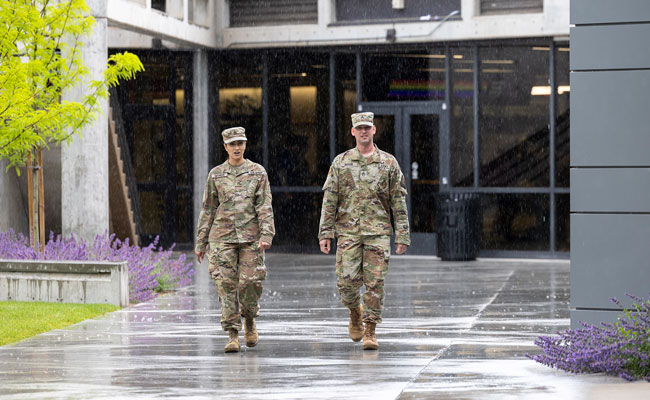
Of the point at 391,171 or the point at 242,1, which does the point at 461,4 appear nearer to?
the point at 242,1

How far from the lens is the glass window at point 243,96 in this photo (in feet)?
73.9

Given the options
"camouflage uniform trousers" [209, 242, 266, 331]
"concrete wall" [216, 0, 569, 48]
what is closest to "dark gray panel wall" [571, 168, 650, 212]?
"camouflage uniform trousers" [209, 242, 266, 331]

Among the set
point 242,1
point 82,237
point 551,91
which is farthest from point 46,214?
point 551,91

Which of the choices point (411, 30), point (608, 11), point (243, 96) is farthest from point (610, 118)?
point (243, 96)

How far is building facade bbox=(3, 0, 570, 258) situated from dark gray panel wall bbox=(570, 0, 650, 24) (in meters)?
10.8

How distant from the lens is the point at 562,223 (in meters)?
20.9

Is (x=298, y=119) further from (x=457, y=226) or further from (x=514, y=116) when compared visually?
(x=514, y=116)

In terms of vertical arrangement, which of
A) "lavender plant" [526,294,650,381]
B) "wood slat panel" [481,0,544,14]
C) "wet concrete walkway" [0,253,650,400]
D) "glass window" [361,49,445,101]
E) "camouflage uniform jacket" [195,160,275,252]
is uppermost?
"wood slat panel" [481,0,544,14]

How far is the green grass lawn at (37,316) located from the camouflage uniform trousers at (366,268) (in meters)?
3.30

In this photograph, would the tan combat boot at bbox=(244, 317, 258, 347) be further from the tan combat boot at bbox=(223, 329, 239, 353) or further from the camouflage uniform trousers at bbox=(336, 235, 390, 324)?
the camouflage uniform trousers at bbox=(336, 235, 390, 324)

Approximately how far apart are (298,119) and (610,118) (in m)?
13.1

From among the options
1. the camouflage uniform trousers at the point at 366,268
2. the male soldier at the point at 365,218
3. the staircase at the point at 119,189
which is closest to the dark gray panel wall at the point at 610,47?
the male soldier at the point at 365,218

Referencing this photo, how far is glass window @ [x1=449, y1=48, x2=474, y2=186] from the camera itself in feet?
69.4

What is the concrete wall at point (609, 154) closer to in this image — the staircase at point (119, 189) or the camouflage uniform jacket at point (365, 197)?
the camouflage uniform jacket at point (365, 197)
